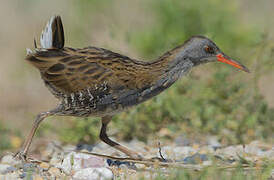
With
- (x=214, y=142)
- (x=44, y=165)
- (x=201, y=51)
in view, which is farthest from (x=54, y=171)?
(x=214, y=142)

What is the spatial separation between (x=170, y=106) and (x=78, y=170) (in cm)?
227

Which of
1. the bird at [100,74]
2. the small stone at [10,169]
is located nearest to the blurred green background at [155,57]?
the bird at [100,74]

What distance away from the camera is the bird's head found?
6082 mm

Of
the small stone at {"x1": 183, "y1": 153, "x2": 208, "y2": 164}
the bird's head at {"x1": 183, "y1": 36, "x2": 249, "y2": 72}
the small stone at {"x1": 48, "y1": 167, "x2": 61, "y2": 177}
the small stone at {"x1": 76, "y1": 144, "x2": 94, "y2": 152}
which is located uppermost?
the bird's head at {"x1": 183, "y1": 36, "x2": 249, "y2": 72}

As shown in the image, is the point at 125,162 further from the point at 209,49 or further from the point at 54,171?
the point at 209,49

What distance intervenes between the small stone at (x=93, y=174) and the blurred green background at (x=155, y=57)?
1892 mm

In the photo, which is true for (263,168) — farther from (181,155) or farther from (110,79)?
(110,79)

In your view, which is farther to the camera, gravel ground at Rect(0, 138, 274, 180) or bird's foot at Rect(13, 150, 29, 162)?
bird's foot at Rect(13, 150, 29, 162)

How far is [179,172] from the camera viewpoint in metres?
4.76

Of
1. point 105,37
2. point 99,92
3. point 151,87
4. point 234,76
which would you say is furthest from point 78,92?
point 105,37

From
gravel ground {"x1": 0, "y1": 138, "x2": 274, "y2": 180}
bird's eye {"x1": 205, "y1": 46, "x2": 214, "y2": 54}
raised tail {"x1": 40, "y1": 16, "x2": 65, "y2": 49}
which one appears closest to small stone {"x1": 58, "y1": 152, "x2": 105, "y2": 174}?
gravel ground {"x1": 0, "y1": 138, "x2": 274, "y2": 180}

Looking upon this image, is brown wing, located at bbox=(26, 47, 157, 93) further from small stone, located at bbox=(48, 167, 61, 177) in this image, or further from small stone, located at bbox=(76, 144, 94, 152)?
small stone, located at bbox=(76, 144, 94, 152)

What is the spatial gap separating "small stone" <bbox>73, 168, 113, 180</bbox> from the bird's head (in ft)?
5.44

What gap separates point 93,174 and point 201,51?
1.88m
